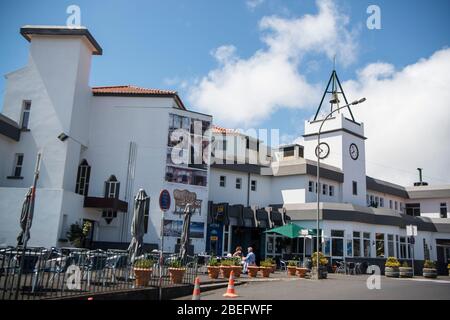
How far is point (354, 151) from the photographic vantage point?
1515 inches

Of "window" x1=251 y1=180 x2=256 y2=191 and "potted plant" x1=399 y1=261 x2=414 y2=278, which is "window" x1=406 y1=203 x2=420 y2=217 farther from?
"window" x1=251 y1=180 x2=256 y2=191

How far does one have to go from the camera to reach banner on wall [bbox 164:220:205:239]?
2708cm

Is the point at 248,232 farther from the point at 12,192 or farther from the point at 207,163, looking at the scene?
the point at 12,192

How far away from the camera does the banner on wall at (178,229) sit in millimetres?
27078

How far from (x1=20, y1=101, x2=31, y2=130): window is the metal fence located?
14154 mm

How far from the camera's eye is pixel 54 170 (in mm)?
24359

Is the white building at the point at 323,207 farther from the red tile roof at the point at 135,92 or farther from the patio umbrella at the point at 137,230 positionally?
the patio umbrella at the point at 137,230

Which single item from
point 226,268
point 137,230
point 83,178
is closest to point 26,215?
point 137,230

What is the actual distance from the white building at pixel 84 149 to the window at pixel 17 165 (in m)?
0.06

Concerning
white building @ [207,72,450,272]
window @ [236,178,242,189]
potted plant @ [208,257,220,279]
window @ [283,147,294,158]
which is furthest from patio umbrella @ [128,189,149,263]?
window @ [283,147,294,158]

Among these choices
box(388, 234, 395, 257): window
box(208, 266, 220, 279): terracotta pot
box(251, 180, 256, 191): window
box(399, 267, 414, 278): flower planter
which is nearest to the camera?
box(208, 266, 220, 279): terracotta pot

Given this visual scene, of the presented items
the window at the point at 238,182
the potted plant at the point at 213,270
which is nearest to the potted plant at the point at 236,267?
the potted plant at the point at 213,270

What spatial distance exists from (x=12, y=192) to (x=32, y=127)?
4.65 metres
